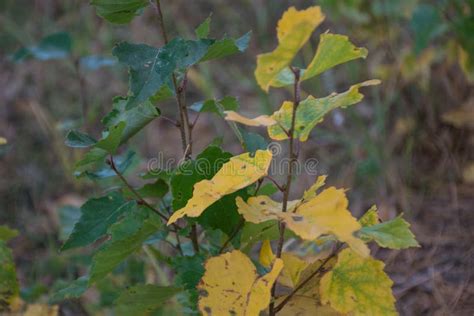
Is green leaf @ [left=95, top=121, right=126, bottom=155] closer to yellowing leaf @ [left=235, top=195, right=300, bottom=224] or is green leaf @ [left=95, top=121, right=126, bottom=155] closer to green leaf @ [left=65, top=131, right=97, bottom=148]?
green leaf @ [left=65, top=131, right=97, bottom=148]

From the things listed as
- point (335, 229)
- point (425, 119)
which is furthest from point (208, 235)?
point (425, 119)

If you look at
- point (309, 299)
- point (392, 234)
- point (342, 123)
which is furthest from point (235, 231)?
point (342, 123)

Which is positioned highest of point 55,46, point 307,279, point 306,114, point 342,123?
point 306,114

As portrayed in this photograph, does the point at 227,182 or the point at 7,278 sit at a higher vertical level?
the point at 227,182

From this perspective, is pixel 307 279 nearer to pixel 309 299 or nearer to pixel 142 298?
pixel 309 299

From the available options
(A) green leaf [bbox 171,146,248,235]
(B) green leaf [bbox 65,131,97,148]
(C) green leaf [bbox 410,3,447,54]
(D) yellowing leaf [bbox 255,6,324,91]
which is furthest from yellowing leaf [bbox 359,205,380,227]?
(C) green leaf [bbox 410,3,447,54]

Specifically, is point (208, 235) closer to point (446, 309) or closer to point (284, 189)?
point (284, 189)
